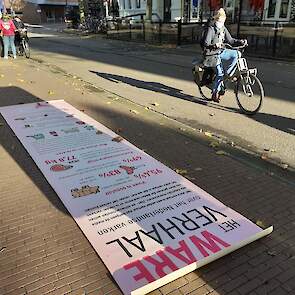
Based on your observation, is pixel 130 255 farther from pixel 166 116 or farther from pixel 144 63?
pixel 144 63

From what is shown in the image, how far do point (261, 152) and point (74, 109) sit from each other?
3699 mm

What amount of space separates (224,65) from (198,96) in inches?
47.7

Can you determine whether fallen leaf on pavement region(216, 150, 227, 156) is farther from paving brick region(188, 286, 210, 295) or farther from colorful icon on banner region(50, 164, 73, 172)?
paving brick region(188, 286, 210, 295)

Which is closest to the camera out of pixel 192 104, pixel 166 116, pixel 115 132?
pixel 115 132

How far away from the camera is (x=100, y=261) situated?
10.4ft

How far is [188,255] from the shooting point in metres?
3.18

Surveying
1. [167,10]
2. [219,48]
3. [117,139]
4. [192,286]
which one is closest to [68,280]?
[192,286]

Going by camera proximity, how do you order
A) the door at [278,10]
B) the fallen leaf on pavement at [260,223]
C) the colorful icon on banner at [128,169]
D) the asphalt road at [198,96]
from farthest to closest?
1. the door at [278,10]
2. the asphalt road at [198,96]
3. the colorful icon on banner at [128,169]
4. the fallen leaf on pavement at [260,223]

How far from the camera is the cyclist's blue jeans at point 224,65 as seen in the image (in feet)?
24.9

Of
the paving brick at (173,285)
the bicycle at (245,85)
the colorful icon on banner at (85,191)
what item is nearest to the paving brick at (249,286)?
the paving brick at (173,285)

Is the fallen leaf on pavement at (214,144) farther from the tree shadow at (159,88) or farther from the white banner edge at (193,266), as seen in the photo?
the white banner edge at (193,266)

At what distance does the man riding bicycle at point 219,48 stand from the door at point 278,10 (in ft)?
56.2

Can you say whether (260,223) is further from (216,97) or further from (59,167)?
(216,97)

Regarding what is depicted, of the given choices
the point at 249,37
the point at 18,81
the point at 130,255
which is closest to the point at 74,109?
the point at 18,81
